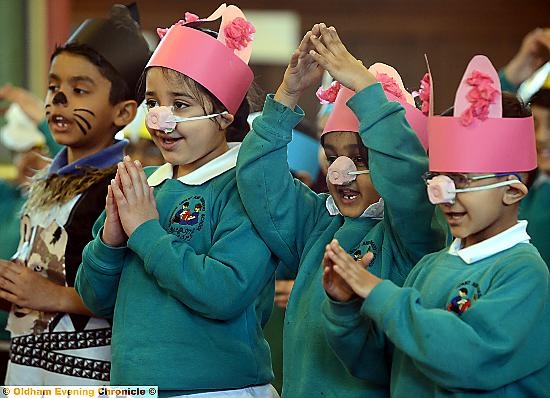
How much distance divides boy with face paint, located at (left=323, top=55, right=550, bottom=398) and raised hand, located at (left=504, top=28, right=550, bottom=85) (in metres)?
1.55

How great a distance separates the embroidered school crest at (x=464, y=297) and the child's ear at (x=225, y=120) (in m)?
0.68

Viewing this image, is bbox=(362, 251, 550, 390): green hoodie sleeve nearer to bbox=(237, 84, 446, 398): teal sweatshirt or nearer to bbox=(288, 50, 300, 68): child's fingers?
bbox=(237, 84, 446, 398): teal sweatshirt

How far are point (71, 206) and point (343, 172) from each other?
813mm

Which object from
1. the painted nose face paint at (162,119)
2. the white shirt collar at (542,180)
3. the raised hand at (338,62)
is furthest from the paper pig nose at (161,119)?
the white shirt collar at (542,180)

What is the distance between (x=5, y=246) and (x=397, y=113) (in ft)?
6.03

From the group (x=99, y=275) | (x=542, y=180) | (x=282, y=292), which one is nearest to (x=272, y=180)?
(x=99, y=275)

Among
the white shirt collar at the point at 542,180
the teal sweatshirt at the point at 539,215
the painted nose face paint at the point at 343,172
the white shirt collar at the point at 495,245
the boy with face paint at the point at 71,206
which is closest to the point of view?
the white shirt collar at the point at 495,245

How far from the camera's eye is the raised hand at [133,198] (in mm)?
2139

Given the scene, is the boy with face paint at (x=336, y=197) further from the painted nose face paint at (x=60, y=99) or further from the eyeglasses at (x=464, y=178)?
the painted nose face paint at (x=60, y=99)

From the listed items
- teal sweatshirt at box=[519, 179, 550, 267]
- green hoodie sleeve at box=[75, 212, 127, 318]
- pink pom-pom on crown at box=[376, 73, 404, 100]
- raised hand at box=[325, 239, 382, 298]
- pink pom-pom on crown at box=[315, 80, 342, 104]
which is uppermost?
pink pom-pom on crown at box=[376, 73, 404, 100]

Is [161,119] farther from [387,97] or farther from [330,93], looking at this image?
[387,97]

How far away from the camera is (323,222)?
217 centimetres

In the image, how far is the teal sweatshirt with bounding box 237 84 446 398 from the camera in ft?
6.44

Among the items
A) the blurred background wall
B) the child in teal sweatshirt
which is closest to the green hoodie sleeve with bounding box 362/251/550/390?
the child in teal sweatshirt
